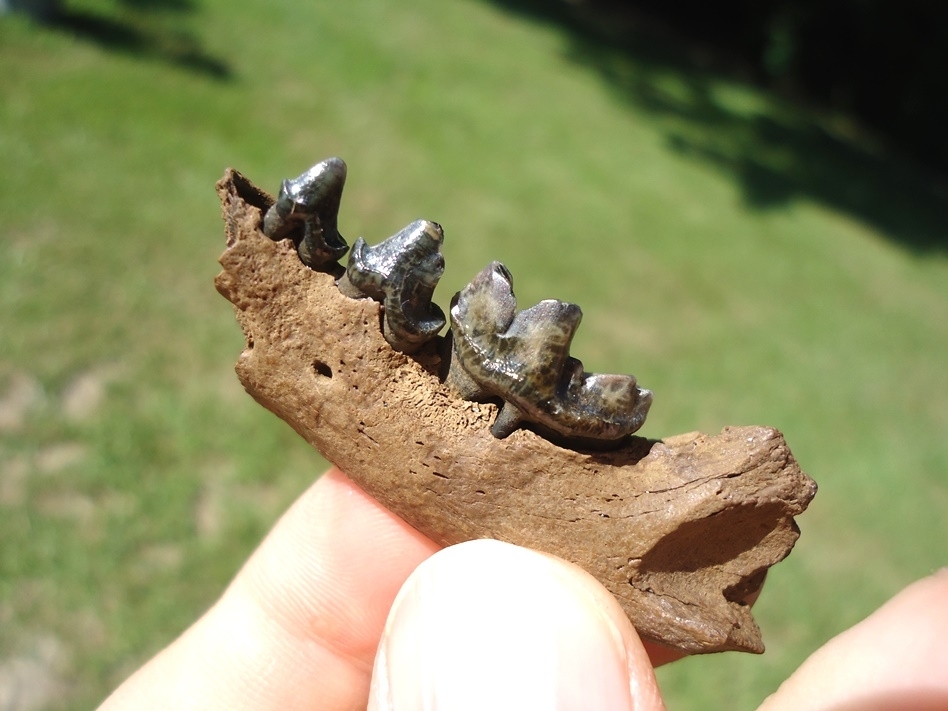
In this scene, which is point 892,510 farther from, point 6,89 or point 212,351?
point 6,89

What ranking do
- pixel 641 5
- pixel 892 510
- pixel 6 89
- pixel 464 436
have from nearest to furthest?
pixel 464 436, pixel 892 510, pixel 6 89, pixel 641 5

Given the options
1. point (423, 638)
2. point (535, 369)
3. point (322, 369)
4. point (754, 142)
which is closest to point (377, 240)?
point (322, 369)

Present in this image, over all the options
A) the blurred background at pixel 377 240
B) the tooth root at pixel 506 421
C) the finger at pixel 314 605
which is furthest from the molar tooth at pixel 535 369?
the blurred background at pixel 377 240

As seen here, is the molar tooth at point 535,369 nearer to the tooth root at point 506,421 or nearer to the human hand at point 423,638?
the tooth root at point 506,421

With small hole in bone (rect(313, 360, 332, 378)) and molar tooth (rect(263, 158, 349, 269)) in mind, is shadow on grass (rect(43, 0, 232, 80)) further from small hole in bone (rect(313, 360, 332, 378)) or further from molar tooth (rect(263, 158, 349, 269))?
small hole in bone (rect(313, 360, 332, 378))

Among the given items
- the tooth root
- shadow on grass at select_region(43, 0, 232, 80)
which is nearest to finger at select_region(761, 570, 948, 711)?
the tooth root

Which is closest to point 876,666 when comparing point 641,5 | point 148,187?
Answer: point 148,187

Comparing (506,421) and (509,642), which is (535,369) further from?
(509,642)
